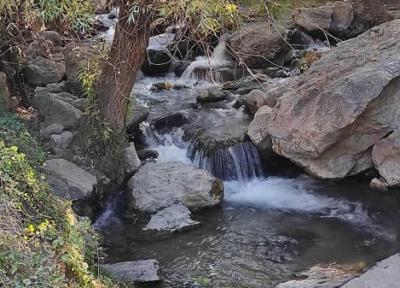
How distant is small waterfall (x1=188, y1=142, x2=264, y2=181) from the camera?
9039 millimetres

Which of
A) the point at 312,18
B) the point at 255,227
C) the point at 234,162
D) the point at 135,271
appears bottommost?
the point at 255,227

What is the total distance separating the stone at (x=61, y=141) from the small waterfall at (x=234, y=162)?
2088mm

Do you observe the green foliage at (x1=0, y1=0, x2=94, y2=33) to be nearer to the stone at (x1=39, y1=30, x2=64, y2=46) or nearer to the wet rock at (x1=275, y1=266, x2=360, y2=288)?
the wet rock at (x1=275, y1=266, x2=360, y2=288)

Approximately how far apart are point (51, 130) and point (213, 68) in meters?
5.23

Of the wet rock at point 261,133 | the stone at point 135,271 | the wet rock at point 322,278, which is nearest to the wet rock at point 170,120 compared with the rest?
the wet rock at point 261,133

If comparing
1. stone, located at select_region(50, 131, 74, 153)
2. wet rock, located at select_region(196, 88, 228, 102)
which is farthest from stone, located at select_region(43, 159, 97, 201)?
wet rock, located at select_region(196, 88, 228, 102)

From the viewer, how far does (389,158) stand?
8.28 meters

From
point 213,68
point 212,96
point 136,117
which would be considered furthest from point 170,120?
point 213,68

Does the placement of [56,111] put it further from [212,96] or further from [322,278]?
[322,278]

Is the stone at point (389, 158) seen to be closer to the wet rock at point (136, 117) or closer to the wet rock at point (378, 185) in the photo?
the wet rock at point (378, 185)

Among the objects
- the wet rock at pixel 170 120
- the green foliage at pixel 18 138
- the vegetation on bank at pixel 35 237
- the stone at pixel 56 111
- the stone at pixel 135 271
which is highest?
the vegetation on bank at pixel 35 237

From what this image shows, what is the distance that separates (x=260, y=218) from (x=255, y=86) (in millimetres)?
4303

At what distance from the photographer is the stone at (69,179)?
7.20 meters

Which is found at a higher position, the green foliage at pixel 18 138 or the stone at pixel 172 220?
the green foliage at pixel 18 138
